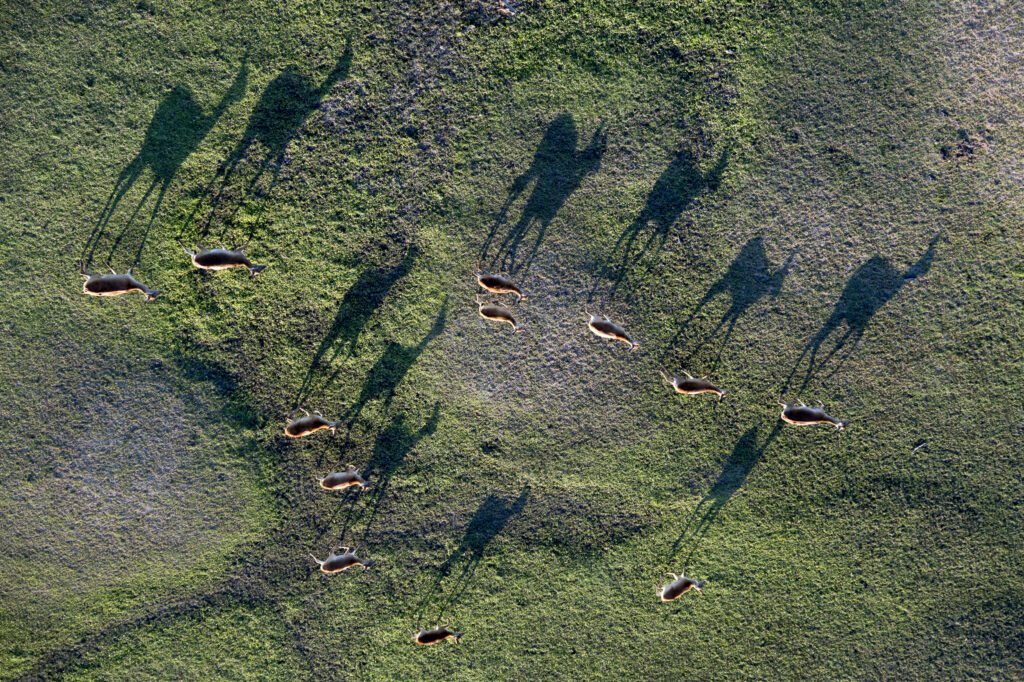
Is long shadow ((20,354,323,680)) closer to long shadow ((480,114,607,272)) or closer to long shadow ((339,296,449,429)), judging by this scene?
long shadow ((339,296,449,429))

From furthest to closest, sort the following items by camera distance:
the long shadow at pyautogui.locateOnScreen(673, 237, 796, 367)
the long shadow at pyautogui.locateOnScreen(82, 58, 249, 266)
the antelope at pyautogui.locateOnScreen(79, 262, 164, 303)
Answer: the long shadow at pyautogui.locateOnScreen(673, 237, 796, 367) < the long shadow at pyautogui.locateOnScreen(82, 58, 249, 266) < the antelope at pyautogui.locateOnScreen(79, 262, 164, 303)

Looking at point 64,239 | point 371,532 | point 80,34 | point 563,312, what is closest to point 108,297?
point 64,239

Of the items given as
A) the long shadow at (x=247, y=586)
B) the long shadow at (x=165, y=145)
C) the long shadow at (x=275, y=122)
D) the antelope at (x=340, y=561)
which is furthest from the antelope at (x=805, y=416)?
the long shadow at (x=165, y=145)

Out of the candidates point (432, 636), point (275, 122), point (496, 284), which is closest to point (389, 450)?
point (432, 636)

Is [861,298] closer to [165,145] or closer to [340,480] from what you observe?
[340,480]

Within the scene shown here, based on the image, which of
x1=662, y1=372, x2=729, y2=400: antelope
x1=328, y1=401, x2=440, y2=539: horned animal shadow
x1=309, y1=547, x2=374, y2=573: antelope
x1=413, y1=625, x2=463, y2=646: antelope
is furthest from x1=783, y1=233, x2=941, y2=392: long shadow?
x1=309, y1=547, x2=374, y2=573: antelope

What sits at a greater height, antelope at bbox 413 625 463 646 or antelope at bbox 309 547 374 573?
antelope at bbox 309 547 374 573

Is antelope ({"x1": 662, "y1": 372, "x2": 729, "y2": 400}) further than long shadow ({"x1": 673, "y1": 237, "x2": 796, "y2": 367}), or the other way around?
long shadow ({"x1": 673, "y1": 237, "x2": 796, "y2": 367})

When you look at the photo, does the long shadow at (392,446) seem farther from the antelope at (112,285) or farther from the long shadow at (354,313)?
the antelope at (112,285)
